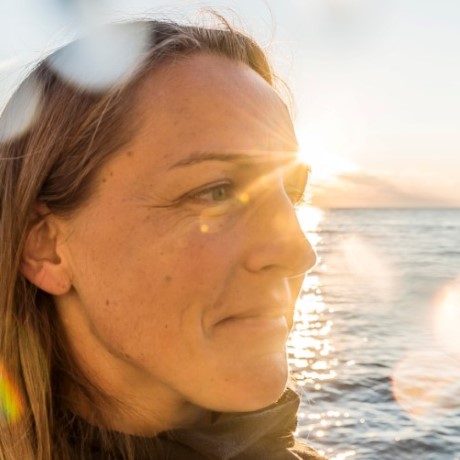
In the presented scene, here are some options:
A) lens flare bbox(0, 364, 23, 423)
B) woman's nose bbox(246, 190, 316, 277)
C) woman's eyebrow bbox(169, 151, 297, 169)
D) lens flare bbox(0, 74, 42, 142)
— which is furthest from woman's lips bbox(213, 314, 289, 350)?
lens flare bbox(0, 74, 42, 142)

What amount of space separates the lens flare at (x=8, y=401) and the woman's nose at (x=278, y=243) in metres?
0.90

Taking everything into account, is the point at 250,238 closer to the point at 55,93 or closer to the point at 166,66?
the point at 166,66

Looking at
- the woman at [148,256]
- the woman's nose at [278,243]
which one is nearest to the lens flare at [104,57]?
the woman at [148,256]

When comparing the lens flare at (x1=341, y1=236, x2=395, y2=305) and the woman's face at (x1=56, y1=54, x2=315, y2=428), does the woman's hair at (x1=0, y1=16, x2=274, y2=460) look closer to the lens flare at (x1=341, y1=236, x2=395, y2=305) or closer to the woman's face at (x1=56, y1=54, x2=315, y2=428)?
the woman's face at (x1=56, y1=54, x2=315, y2=428)

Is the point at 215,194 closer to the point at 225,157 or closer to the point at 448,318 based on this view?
the point at 225,157

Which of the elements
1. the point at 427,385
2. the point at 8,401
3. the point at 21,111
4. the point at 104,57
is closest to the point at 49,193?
the point at 21,111

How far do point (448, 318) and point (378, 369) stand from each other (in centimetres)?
728

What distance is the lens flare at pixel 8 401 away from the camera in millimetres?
2033

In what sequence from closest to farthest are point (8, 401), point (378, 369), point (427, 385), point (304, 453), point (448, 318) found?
point (8, 401), point (304, 453), point (427, 385), point (378, 369), point (448, 318)

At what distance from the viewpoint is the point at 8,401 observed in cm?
206

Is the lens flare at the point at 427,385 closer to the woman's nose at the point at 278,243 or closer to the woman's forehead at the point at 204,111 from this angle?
the woman's nose at the point at 278,243

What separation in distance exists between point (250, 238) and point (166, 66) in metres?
0.60

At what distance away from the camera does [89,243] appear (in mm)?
1868

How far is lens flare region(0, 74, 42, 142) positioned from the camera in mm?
2041
